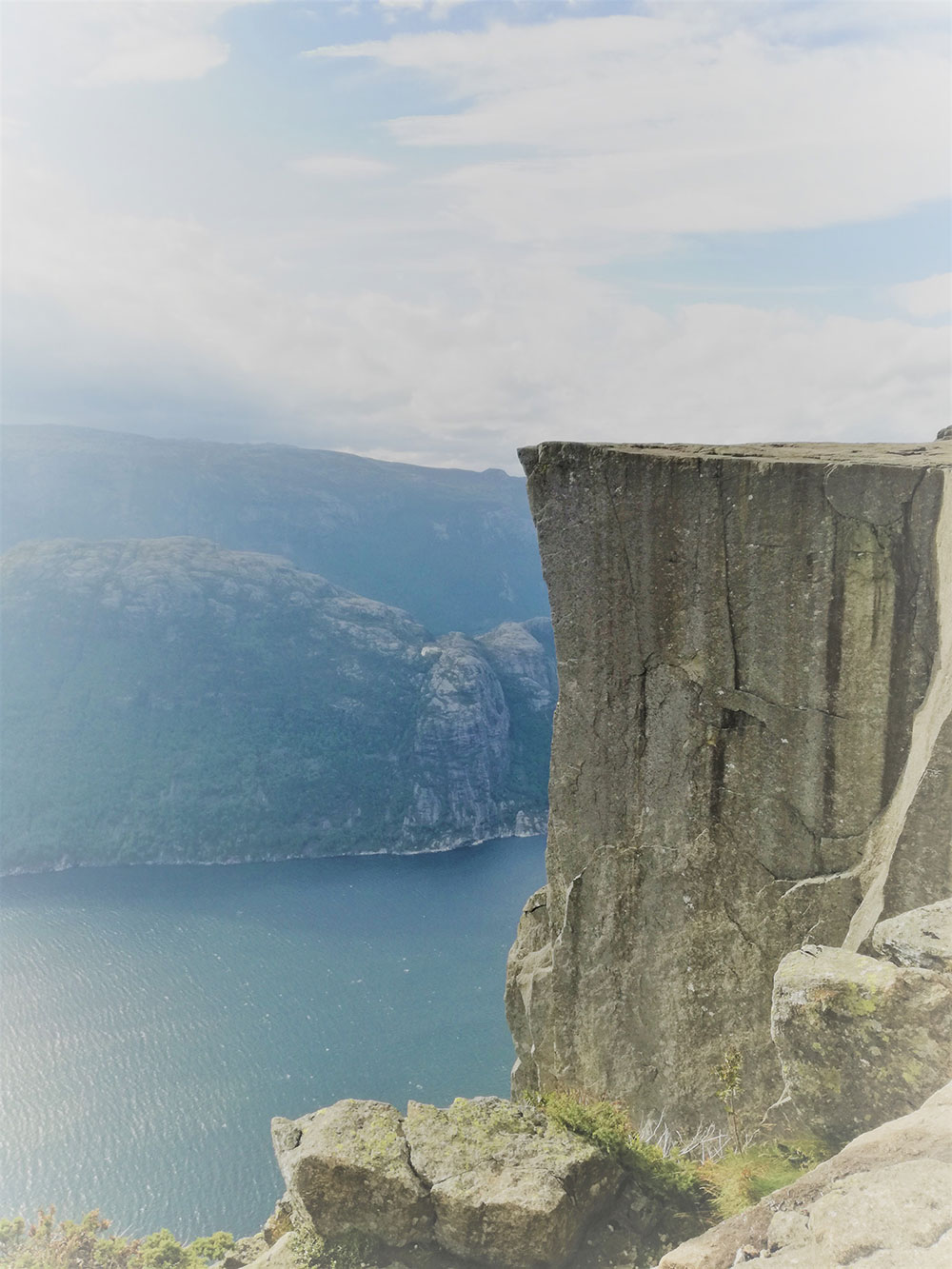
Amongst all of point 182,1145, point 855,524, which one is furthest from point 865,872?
point 182,1145

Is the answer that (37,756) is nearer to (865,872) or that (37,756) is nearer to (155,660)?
(155,660)

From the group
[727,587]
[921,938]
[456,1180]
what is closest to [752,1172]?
[456,1180]

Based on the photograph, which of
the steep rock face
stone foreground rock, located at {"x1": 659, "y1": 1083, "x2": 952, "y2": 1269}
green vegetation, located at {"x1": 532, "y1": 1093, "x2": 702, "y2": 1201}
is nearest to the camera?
stone foreground rock, located at {"x1": 659, "y1": 1083, "x2": 952, "y2": 1269}

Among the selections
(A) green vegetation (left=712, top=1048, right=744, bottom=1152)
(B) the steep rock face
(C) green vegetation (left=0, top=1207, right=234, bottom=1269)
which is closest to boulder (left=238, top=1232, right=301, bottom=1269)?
(B) the steep rock face

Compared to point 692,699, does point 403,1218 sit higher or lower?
lower

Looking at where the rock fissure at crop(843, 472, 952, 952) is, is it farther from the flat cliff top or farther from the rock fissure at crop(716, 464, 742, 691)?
the rock fissure at crop(716, 464, 742, 691)

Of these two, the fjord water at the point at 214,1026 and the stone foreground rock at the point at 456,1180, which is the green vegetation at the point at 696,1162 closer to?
the stone foreground rock at the point at 456,1180
